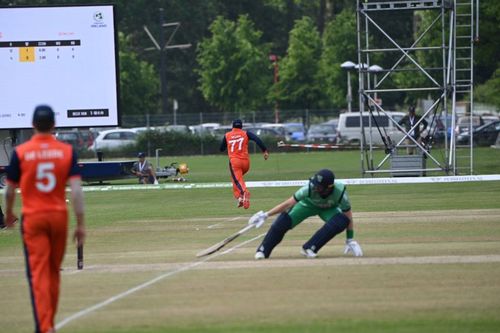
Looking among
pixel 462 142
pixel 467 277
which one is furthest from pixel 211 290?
pixel 462 142

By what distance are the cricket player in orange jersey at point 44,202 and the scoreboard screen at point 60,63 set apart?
25.2m

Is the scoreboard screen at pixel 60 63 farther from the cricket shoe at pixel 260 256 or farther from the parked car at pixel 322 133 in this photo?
the parked car at pixel 322 133

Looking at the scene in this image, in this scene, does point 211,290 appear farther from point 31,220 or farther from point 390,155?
point 390,155

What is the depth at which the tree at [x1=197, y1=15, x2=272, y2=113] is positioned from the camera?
233 ft

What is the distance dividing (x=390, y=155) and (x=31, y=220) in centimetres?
2403

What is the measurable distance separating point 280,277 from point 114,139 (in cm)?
4767

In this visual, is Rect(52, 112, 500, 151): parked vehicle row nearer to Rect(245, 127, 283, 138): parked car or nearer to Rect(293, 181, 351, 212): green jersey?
Answer: Rect(245, 127, 283, 138): parked car

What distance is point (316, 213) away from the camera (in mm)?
14984

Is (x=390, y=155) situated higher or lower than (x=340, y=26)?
lower

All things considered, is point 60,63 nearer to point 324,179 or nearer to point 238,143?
point 238,143

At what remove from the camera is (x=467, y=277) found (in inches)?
509

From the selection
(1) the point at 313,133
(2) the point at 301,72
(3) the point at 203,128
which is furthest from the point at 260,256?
(2) the point at 301,72

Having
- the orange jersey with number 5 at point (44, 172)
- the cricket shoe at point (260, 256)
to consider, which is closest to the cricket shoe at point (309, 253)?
the cricket shoe at point (260, 256)

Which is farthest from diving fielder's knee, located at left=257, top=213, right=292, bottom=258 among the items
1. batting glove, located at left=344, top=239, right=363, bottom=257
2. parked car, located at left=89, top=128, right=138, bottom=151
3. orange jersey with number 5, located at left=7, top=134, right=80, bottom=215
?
parked car, located at left=89, top=128, right=138, bottom=151
